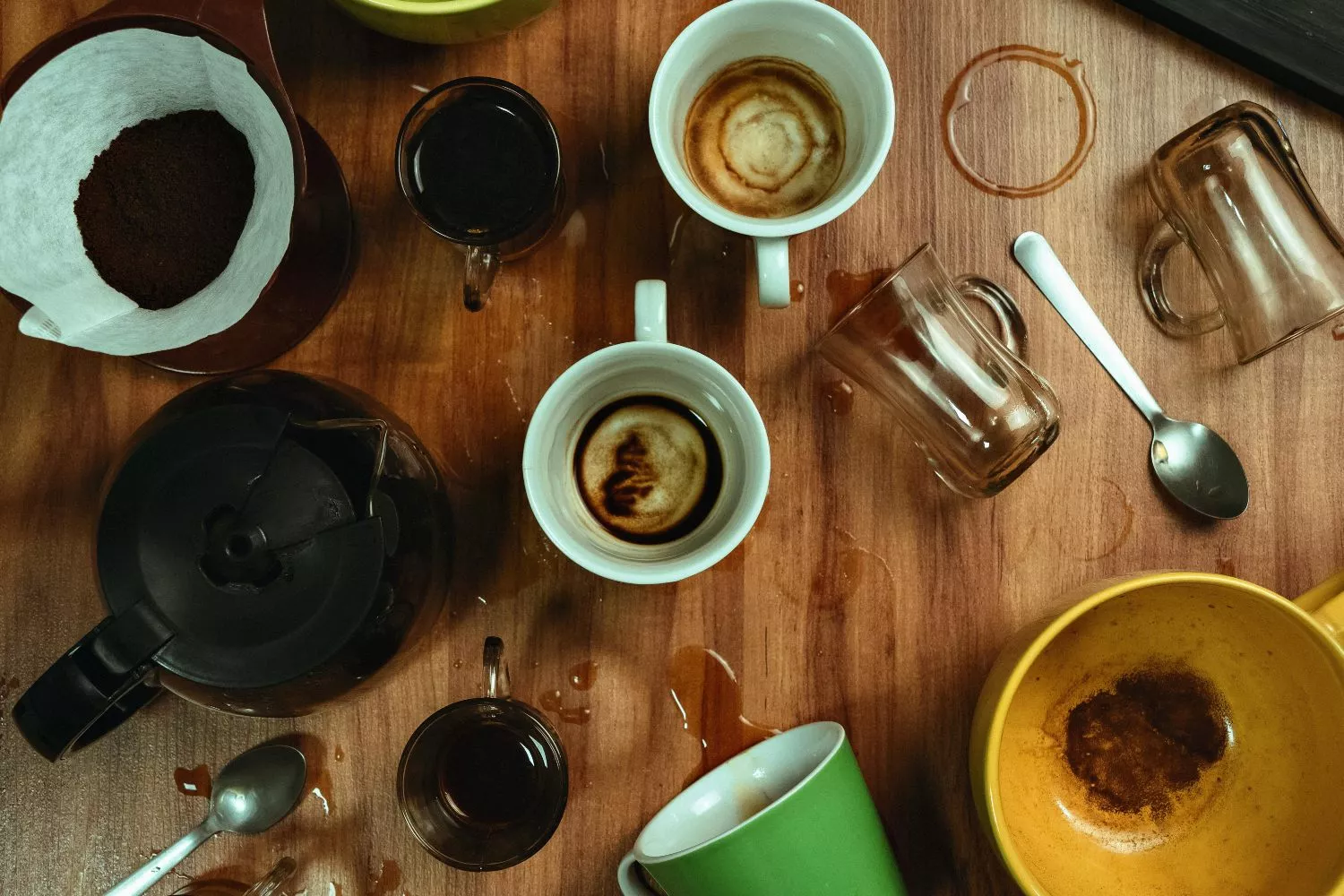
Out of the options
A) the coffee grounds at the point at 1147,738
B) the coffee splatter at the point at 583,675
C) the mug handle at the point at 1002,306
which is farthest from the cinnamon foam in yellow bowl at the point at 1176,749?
the coffee splatter at the point at 583,675

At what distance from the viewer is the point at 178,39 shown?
Result: 71cm

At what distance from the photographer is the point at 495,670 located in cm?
82

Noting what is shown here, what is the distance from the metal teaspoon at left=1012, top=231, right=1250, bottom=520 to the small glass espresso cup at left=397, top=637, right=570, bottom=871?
620 mm

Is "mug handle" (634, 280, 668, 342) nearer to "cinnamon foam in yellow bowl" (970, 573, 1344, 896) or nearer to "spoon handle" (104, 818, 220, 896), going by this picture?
"cinnamon foam in yellow bowl" (970, 573, 1344, 896)

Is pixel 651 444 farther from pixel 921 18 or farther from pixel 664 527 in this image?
pixel 921 18

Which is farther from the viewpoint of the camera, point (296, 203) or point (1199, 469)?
point (1199, 469)

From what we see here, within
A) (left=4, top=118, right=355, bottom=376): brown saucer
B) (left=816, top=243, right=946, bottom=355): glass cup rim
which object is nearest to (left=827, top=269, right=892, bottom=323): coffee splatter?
(left=816, top=243, right=946, bottom=355): glass cup rim

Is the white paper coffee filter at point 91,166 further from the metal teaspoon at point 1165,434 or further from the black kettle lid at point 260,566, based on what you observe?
the metal teaspoon at point 1165,434

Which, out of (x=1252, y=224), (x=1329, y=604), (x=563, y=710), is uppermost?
(x=1252, y=224)

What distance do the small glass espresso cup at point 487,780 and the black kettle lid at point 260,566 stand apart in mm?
166

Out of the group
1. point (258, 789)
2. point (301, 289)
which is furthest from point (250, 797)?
point (301, 289)

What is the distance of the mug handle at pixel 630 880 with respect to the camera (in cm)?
80

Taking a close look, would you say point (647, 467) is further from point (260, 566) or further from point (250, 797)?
point (250, 797)

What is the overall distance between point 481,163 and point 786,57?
0.30 m
